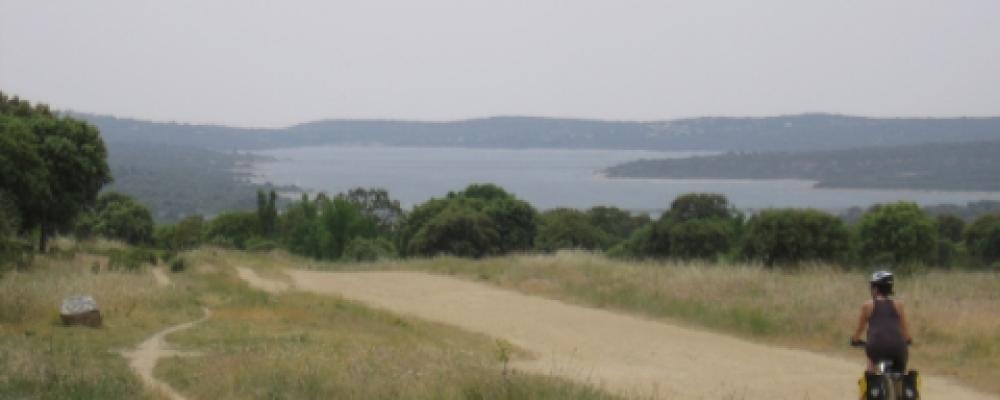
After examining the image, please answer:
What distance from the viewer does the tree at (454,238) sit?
62.3m

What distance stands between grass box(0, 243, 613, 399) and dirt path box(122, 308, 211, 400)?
0.54 feet

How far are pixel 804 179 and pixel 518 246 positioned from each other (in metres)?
140

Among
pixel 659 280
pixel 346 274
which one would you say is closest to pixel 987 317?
pixel 659 280

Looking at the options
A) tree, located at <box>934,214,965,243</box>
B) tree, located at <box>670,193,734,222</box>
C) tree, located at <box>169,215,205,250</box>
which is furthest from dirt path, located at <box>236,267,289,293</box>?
tree, located at <box>934,214,965,243</box>

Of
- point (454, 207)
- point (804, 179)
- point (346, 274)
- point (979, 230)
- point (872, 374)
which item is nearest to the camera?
point (872, 374)

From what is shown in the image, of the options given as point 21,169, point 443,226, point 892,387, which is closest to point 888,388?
point 892,387

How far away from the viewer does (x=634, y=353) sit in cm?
1820

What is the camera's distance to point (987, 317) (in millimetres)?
17922

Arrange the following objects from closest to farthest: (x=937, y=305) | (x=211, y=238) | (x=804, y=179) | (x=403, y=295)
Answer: (x=937, y=305) < (x=403, y=295) < (x=211, y=238) < (x=804, y=179)

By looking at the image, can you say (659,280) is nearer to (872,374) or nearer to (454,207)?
(872,374)

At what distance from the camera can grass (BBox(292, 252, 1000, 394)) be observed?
16.7m

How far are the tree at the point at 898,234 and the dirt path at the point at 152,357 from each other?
37.2 m

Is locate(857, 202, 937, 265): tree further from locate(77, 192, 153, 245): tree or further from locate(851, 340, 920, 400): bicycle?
locate(77, 192, 153, 245): tree

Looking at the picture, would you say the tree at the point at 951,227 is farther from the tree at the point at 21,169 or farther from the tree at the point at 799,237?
the tree at the point at 21,169
